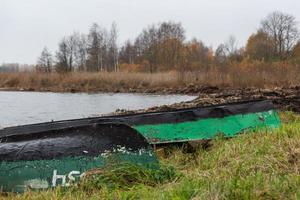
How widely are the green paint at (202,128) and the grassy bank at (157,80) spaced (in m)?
16.3

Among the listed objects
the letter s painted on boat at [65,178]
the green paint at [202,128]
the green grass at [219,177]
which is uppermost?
the green paint at [202,128]

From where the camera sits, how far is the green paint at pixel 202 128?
6.64 m

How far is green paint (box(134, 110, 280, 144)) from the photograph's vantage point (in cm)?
664

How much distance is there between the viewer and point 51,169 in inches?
191

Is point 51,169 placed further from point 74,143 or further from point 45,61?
point 45,61

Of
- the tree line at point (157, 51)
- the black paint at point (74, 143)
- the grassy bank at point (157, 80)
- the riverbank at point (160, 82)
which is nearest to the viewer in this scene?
the black paint at point (74, 143)

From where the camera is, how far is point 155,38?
66.5m

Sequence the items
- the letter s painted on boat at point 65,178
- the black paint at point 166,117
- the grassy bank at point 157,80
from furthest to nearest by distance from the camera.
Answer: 1. the grassy bank at point 157,80
2. the black paint at point 166,117
3. the letter s painted on boat at point 65,178

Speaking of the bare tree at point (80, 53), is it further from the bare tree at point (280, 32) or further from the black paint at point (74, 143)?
the black paint at point (74, 143)

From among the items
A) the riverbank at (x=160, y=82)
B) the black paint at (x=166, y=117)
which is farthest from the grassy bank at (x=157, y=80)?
the black paint at (x=166, y=117)

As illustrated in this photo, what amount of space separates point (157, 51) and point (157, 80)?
24394mm

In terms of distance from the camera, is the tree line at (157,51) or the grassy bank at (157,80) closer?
the grassy bank at (157,80)

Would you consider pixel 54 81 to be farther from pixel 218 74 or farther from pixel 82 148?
pixel 82 148

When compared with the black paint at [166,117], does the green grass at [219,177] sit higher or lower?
lower
